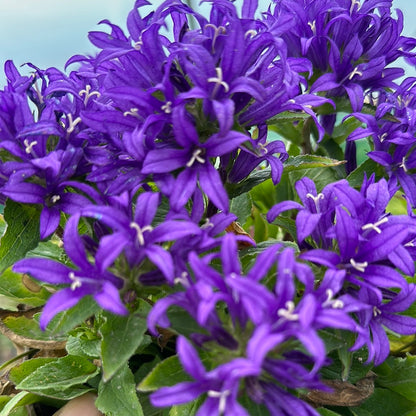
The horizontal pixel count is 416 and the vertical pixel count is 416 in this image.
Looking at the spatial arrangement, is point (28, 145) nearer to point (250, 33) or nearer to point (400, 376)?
point (250, 33)

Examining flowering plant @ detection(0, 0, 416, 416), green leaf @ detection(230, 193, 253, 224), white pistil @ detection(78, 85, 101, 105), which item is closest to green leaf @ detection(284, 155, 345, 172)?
flowering plant @ detection(0, 0, 416, 416)

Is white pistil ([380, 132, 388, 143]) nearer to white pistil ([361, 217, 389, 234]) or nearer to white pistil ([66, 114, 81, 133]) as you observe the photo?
white pistil ([361, 217, 389, 234])

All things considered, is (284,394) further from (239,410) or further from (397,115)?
(397,115)

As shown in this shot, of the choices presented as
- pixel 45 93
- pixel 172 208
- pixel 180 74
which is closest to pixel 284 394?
A: pixel 172 208

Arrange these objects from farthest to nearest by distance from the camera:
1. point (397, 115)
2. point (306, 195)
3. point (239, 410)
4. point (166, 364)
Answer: point (397, 115) < point (306, 195) < point (166, 364) < point (239, 410)

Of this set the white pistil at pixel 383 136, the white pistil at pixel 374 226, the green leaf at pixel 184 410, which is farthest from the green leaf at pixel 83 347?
the white pistil at pixel 383 136

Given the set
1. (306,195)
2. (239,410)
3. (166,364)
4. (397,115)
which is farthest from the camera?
(397,115)

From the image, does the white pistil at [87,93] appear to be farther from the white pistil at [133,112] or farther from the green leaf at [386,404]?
the green leaf at [386,404]
